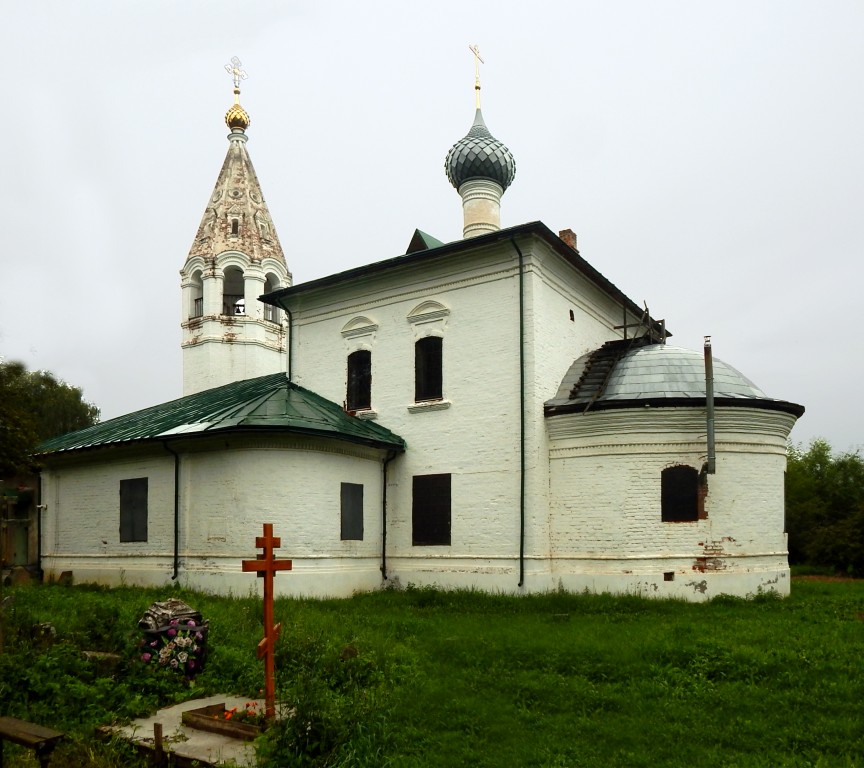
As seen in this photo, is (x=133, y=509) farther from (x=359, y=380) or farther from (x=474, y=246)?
(x=474, y=246)

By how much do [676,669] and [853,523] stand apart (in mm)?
18477

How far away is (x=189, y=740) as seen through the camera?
6.81 m

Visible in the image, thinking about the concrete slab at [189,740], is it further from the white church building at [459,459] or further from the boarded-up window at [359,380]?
the boarded-up window at [359,380]

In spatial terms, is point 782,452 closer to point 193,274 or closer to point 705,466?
point 705,466

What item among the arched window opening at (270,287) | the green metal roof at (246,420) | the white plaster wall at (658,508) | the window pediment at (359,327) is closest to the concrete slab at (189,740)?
the green metal roof at (246,420)

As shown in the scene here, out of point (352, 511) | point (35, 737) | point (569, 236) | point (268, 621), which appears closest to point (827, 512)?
point (569, 236)

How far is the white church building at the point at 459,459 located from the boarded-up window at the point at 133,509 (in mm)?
46

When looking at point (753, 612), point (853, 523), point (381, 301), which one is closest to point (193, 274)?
point (381, 301)

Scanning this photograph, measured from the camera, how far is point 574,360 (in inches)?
659

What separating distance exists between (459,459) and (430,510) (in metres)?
1.18

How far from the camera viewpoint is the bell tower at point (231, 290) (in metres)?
24.2

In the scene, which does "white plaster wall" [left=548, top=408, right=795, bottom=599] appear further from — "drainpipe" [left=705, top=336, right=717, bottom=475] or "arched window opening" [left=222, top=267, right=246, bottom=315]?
"arched window opening" [left=222, top=267, right=246, bottom=315]

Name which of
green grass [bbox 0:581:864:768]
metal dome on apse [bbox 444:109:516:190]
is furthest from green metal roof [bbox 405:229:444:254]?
green grass [bbox 0:581:864:768]

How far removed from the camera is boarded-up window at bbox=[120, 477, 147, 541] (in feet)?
52.9
